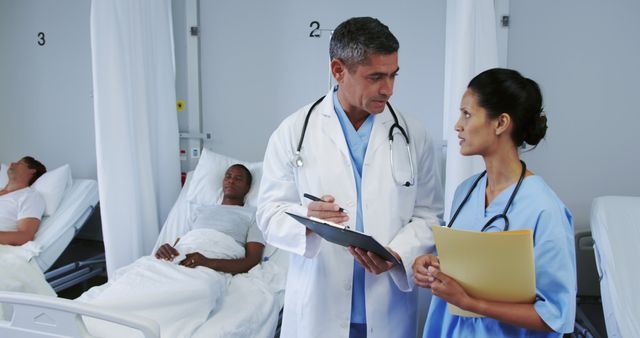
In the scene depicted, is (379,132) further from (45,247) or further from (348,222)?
(45,247)

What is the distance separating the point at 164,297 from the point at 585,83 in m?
2.26

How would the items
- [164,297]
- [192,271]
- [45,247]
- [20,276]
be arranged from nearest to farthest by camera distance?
[164,297], [192,271], [20,276], [45,247]

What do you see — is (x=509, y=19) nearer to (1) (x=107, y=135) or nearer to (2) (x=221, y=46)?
(2) (x=221, y=46)

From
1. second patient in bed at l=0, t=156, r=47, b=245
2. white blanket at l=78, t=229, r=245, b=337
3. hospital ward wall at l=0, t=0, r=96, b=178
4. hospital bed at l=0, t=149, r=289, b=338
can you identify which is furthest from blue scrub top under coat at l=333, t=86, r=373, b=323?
hospital ward wall at l=0, t=0, r=96, b=178

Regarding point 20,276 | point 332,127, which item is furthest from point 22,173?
point 332,127

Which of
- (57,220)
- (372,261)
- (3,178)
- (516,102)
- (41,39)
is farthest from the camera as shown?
(41,39)

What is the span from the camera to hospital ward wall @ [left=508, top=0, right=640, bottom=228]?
7.59 feet

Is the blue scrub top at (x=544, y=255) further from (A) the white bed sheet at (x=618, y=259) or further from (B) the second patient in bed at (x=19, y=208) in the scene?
(B) the second patient in bed at (x=19, y=208)

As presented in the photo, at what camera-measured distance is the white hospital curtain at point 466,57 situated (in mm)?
1731

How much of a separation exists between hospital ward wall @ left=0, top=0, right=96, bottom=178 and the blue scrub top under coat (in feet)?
9.33

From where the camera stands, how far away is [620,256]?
6.23ft

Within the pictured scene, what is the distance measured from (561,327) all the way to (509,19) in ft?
6.21

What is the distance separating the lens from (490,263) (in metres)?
0.90

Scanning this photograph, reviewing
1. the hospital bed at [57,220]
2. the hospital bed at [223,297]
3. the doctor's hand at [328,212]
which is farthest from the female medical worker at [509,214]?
the hospital bed at [57,220]
